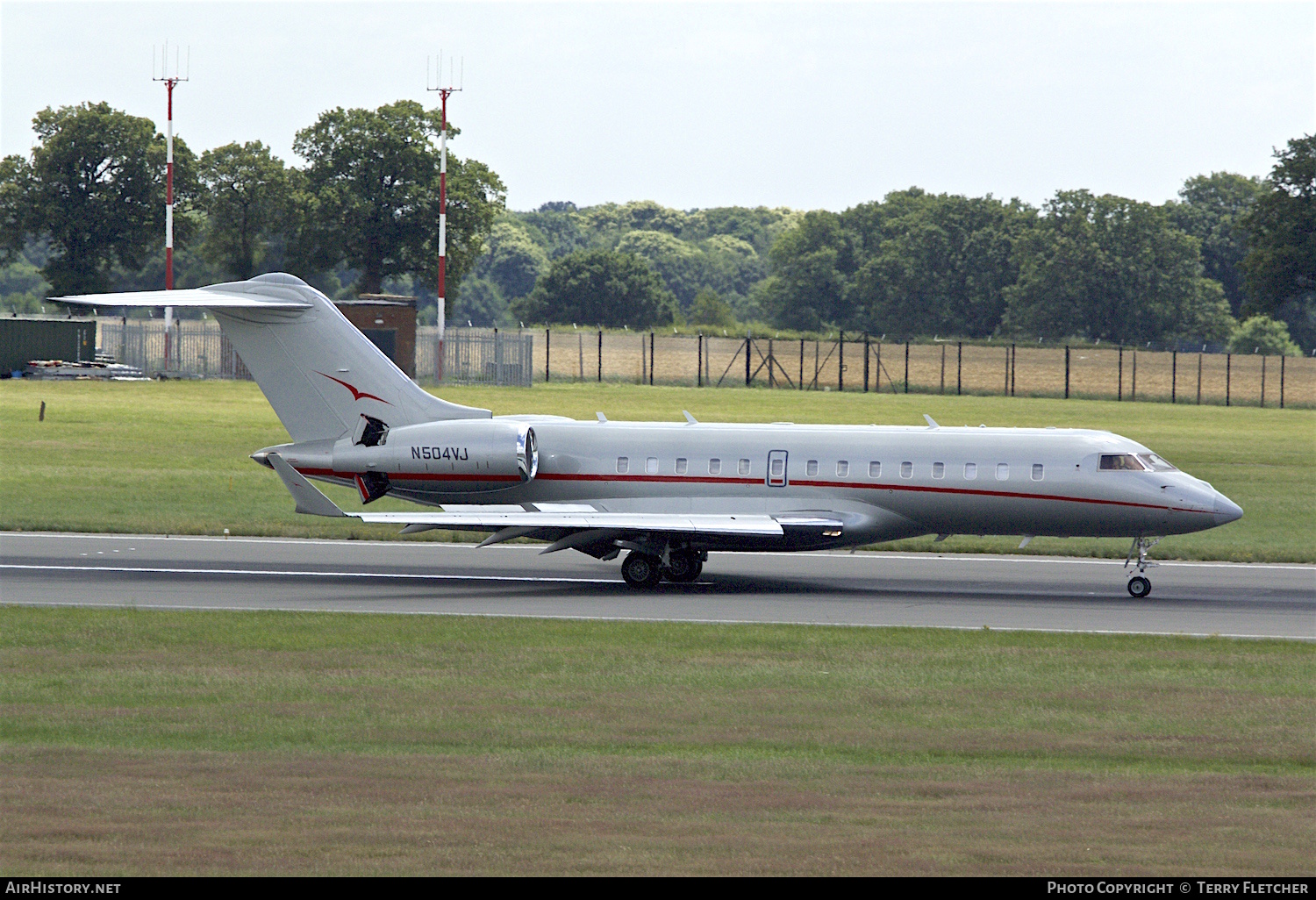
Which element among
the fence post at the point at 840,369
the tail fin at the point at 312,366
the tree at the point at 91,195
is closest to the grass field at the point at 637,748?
the tail fin at the point at 312,366

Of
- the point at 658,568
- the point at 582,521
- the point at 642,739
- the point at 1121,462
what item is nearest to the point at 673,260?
the point at 658,568

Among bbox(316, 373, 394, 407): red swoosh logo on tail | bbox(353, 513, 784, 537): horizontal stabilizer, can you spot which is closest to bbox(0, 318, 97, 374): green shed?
bbox(316, 373, 394, 407): red swoosh logo on tail

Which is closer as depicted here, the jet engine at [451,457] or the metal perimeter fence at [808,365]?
the jet engine at [451,457]

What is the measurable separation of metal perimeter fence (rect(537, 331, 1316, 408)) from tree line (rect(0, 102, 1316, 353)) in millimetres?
8211

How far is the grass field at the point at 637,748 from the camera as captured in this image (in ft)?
32.9

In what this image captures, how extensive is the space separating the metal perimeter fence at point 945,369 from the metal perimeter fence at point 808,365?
3.8 inches

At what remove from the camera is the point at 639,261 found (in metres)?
135

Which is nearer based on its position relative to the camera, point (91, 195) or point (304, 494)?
point (304, 494)

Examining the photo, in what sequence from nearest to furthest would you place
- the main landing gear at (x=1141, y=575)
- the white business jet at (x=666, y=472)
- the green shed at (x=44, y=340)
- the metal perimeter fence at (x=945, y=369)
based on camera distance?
the main landing gear at (x=1141, y=575) < the white business jet at (x=666, y=472) < the green shed at (x=44, y=340) < the metal perimeter fence at (x=945, y=369)

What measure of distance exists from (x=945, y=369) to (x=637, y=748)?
264 ft

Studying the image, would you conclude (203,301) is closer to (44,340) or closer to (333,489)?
(333,489)

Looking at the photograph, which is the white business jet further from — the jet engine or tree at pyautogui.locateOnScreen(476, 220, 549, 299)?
tree at pyautogui.locateOnScreen(476, 220, 549, 299)

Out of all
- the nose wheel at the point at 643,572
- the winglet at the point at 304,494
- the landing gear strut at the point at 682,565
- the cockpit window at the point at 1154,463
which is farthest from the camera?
the landing gear strut at the point at 682,565

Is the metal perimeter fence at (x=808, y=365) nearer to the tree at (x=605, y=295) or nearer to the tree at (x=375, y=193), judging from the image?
the tree at (x=375, y=193)
